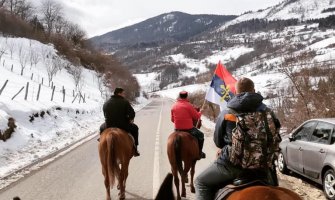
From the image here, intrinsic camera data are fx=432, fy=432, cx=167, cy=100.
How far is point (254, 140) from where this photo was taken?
4184mm

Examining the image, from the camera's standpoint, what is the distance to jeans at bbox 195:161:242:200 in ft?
15.1

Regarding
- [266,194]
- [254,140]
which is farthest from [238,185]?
[266,194]

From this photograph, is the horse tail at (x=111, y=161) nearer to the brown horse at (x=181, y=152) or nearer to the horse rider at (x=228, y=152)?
the brown horse at (x=181, y=152)

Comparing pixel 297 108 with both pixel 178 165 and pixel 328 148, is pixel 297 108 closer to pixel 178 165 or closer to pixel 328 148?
pixel 328 148

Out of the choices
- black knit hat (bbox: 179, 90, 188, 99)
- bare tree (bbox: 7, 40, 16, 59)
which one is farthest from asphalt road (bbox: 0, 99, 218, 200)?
bare tree (bbox: 7, 40, 16, 59)

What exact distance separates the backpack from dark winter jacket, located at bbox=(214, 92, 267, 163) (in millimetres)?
106

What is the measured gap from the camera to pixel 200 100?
35.4 meters

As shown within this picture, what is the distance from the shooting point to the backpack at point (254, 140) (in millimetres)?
4195

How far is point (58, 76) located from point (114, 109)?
1853 inches

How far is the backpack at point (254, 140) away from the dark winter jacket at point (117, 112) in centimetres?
499

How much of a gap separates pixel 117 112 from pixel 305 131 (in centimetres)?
463

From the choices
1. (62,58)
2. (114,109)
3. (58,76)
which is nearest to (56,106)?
(114,109)

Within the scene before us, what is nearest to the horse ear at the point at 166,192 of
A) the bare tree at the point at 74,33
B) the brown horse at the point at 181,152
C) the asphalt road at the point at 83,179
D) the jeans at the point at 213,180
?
the jeans at the point at 213,180

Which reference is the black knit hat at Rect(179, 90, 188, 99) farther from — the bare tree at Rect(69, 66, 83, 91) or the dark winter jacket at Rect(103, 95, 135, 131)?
the bare tree at Rect(69, 66, 83, 91)
